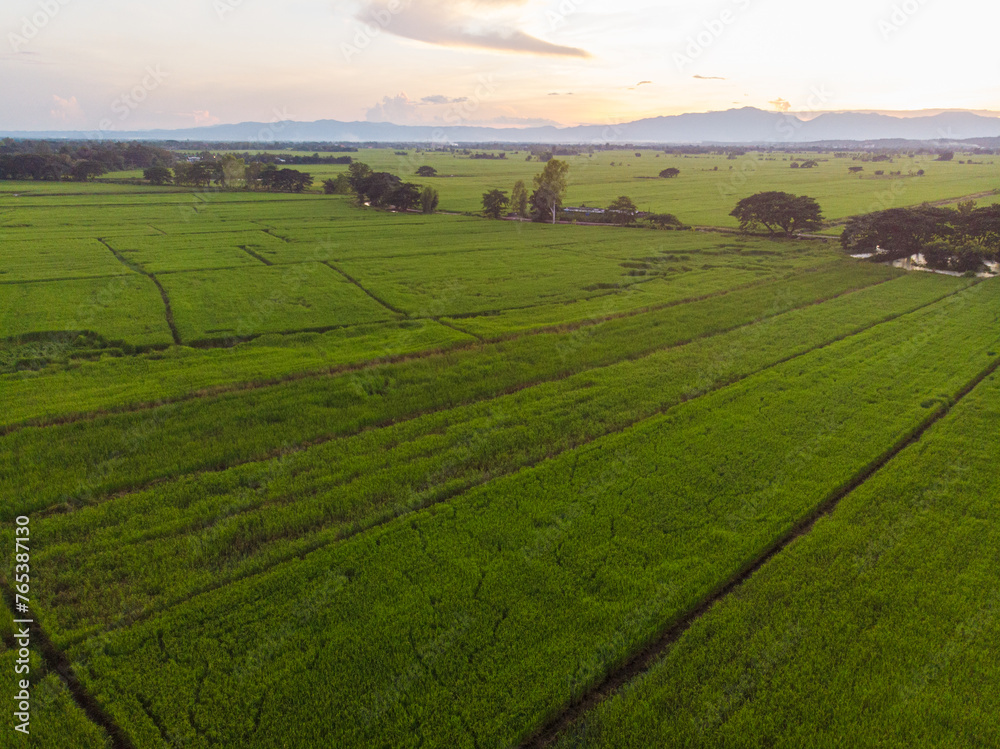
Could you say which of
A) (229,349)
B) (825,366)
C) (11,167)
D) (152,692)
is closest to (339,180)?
(11,167)

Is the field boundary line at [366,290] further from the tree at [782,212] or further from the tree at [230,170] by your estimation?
the tree at [230,170]

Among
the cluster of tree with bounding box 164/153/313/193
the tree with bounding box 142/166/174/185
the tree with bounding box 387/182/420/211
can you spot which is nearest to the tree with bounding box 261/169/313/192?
the cluster of tree with bounding box 164/153/313/193

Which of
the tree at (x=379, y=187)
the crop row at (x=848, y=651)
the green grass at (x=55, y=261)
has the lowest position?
the crop row at (x=848, y=651)

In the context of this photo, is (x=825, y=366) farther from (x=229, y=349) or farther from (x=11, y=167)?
(x=11, y=167)

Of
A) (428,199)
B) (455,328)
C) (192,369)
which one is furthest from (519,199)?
(192,369)

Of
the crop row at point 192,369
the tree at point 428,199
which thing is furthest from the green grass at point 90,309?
the tree at point 428,199

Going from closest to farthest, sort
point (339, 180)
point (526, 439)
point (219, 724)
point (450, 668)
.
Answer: point (219, 724) < point (450, 668) < point (526, 439) < point (339, 180)

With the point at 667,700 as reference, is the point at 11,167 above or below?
above
